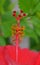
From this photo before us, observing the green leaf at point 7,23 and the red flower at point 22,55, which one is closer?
the red flower at point 22,55

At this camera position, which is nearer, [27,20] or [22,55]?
[22,55]

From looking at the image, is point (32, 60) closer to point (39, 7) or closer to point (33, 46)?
point (39, 7)

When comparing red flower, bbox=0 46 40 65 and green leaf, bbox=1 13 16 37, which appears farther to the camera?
green leaf, bbox=1 13 16 37

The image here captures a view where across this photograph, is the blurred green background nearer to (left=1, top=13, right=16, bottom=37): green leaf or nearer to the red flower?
(left=1, top=13, right=16, bottom=37): green leaf

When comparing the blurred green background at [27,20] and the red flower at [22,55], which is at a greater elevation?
the blurred green background at [27,20]

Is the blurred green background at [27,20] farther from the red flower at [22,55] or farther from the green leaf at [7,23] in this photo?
the red flower at [22,55]

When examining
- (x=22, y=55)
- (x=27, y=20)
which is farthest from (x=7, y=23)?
(x=22, y=55)

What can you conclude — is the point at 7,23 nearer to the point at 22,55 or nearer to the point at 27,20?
the point at 27,20

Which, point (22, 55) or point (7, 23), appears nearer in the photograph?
point (22, 55)

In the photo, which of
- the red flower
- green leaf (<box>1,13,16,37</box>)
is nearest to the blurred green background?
green leaf (<box>1,13,16,37</box>)

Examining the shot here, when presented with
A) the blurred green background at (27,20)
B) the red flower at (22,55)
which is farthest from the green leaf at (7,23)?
the red flower at (22,55)

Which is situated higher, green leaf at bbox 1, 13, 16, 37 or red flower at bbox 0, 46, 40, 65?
green leaf at bbox 1, 13, 16, 37

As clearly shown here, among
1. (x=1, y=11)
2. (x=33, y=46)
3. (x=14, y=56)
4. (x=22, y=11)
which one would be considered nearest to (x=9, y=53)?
(x=14, y=56)

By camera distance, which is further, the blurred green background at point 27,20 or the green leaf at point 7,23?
the green leaf at point 7,23
